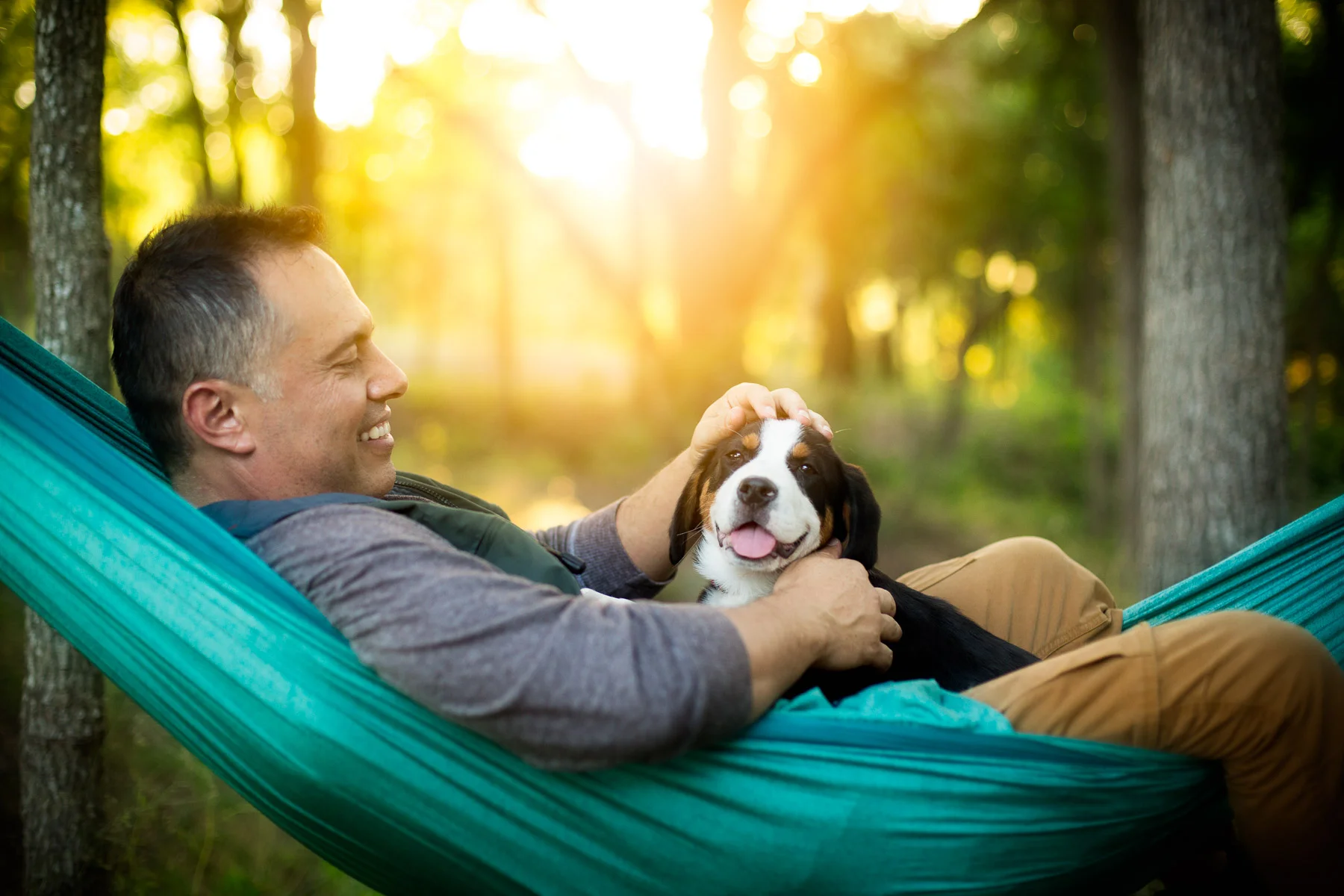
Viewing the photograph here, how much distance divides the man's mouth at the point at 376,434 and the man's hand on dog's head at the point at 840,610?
0.88m

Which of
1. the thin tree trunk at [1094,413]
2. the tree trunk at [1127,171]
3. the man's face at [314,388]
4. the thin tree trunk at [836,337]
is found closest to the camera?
the man's face at [314,388]

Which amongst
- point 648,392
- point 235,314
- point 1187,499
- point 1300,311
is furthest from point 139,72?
point 1300,311

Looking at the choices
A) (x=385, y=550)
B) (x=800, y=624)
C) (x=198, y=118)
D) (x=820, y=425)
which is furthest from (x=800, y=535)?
(x=198, y=118)

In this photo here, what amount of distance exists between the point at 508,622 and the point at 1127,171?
6080 mm

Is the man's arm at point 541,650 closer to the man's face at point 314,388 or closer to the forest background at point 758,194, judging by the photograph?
the man's face at point 314,388

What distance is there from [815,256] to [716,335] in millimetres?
9411

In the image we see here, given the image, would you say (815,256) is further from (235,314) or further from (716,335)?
(235,314)

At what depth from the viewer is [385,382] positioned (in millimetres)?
1883

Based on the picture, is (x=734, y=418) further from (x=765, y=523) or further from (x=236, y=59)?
(x=236, y=59)

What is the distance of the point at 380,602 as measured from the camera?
1.45 m

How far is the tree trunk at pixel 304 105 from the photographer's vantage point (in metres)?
6.93

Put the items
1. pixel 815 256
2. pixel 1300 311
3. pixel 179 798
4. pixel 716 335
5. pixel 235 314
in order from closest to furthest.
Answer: pixel 235 314
pixel 179 798
pixel 716 335
pixel 1300 311
pixel 815 256

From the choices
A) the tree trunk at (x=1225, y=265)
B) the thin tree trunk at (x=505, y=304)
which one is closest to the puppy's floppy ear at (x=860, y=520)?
the tree trunk at (x=1225, y=265)

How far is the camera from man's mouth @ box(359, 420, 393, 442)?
1.89 meters
